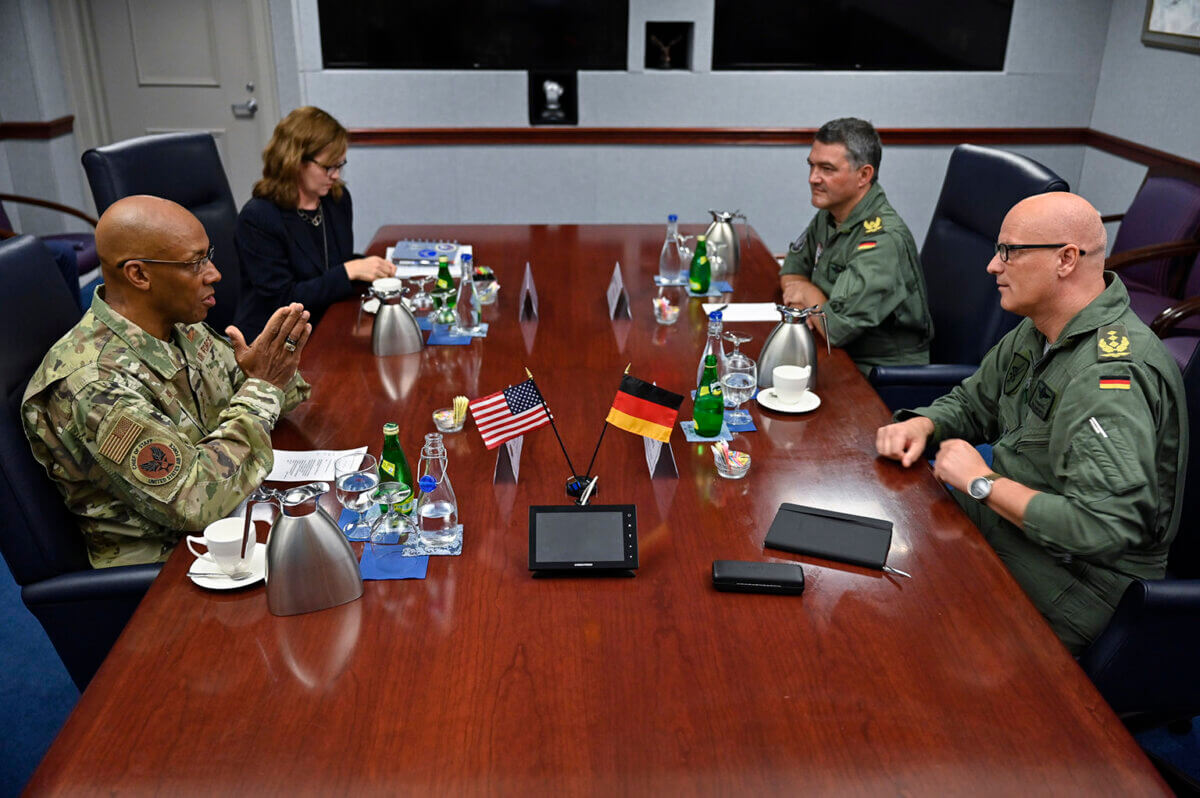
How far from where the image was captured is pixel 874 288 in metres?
2.79

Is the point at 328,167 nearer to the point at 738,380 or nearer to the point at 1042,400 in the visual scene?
the point at 738,380

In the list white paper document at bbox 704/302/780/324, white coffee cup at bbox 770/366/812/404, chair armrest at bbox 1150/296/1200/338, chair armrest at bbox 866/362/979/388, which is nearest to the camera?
white coffee cup at bbox 770/366/812/404

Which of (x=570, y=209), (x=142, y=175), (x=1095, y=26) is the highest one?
(x=1095, y=26)

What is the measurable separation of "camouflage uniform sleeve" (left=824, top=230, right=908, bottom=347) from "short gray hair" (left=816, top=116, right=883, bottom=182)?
0.30 m

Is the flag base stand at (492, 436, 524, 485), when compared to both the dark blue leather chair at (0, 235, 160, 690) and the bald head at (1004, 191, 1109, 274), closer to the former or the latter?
the dark blue leather chair at (0, 235, 160, 690)

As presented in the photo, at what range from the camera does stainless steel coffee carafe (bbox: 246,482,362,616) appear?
59.1 inches

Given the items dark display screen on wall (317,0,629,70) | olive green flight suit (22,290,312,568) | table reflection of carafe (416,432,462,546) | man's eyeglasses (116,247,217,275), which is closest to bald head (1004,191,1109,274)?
table reflection of carafe (416,432,462,546)

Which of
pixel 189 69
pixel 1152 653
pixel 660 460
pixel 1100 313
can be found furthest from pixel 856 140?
pixel 189 69

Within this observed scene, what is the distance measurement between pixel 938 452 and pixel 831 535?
0.43 m

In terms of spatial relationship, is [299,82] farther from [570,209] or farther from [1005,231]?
[1005,231]

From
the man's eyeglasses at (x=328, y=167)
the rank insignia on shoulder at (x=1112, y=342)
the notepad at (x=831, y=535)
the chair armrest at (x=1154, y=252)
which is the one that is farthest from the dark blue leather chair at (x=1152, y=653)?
the man's eyeglasses at (x=328, y=167)

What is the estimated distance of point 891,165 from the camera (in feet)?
17.8

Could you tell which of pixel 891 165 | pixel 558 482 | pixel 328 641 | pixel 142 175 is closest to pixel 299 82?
pixel 142 175

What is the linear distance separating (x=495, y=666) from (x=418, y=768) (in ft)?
0.69
